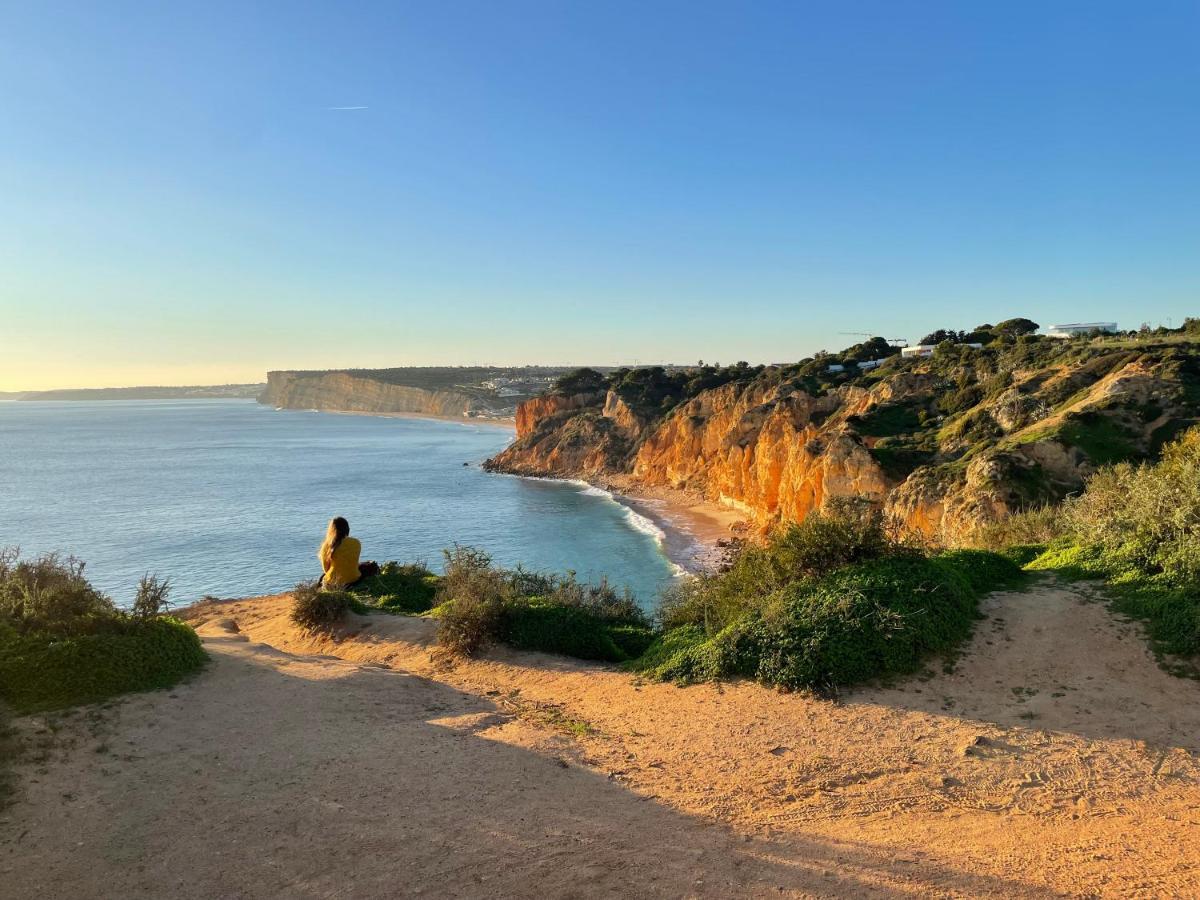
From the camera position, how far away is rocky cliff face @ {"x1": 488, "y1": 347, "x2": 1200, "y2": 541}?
21.1 m

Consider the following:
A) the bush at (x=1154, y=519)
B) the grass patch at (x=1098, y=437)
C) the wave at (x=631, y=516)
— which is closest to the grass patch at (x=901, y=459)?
the grass patch at (x=1098, y=437)

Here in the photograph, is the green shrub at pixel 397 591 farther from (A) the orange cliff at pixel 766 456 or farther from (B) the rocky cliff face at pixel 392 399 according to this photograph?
(B) the rocky cliff face at pixel 392 399

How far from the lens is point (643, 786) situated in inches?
268

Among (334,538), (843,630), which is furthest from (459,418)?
(843,630)

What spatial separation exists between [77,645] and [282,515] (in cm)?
4004

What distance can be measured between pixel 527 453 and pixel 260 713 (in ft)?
199

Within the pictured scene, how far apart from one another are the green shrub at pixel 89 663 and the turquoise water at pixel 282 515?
61.4 ft

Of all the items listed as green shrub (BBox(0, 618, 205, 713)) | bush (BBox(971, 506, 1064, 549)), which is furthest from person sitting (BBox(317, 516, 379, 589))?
bush (BBox(971, 506, 1064, 549))

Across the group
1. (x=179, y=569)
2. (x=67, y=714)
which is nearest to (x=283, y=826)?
(x=67, y=714)

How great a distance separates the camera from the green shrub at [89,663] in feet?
25.9

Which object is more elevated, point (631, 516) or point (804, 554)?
point (804, 554)

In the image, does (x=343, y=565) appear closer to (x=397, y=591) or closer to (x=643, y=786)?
(x=397, y=591)

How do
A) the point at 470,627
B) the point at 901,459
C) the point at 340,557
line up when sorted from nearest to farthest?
1. the point at 470,627
2. the point at 340,557
3. the point at 901,459

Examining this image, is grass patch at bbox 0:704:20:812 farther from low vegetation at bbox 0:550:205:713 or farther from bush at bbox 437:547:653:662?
bush at bbox 437:547:653:662
